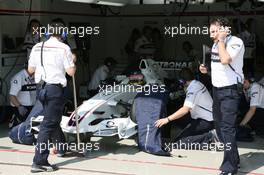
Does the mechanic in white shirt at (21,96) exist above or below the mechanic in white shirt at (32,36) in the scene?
below

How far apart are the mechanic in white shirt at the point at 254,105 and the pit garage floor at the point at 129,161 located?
1.55 feet

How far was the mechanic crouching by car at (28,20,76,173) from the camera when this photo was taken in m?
6.28

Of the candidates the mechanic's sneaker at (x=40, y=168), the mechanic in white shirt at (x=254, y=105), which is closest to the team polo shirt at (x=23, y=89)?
the mechanic's sneaker at (x=40, y=168)

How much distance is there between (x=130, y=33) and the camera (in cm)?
1416

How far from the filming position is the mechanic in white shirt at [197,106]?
23.6ft

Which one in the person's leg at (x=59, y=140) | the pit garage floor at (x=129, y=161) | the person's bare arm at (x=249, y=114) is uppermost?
the person's bare arm at (x=249, y=114)

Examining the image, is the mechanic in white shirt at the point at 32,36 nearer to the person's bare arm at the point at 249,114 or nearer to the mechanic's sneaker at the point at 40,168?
the mechanic's sneaker at the point at 40,168

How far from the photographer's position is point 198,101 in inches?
289

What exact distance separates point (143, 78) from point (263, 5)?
507 cm

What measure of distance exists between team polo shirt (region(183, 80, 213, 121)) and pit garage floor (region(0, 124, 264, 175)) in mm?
548
